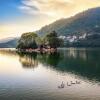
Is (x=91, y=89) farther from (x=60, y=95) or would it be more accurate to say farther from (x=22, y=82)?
(x=22, y=82)

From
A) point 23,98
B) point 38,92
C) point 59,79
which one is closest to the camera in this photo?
point 23,98

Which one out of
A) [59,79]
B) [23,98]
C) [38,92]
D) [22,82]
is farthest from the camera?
[59,79]

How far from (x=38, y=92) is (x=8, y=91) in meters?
8.15

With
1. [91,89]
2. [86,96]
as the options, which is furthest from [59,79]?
[86,96]

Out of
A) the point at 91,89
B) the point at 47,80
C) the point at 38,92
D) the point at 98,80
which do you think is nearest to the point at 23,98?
the point at 38,92

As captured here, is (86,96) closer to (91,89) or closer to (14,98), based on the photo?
(91,89)

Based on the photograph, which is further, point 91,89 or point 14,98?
point 91,89

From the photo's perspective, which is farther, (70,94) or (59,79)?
(59,79)

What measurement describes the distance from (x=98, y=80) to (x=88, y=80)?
3.29 m

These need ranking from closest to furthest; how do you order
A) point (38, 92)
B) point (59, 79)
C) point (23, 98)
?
point (23, 98) < point (38, 92) < point (59, 79)

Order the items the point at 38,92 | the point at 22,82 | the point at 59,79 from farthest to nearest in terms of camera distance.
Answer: the point at 59,79, the point at 22,82, the point at 38,92

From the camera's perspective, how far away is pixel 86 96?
65688mm

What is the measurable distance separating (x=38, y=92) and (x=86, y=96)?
12985 millimetres

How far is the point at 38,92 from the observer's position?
2783 inches
